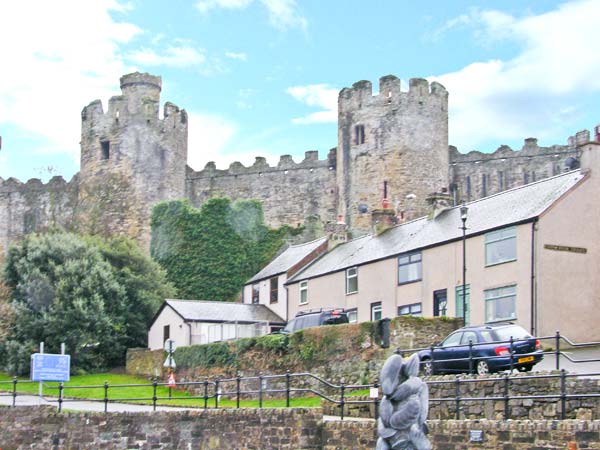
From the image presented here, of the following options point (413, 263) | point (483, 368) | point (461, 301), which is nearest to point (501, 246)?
point (461, 301)

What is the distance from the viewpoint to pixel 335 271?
39156mm

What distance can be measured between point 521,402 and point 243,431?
5.54 meters

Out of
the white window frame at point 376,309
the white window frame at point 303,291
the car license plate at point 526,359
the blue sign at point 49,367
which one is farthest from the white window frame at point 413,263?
the car license plate at point 526,359

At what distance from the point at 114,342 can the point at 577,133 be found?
27997 mm

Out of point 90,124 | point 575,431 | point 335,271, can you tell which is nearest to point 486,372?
point 575,431

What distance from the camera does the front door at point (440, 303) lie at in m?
33.9

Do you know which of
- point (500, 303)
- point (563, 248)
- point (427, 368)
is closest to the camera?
point (427, 368)

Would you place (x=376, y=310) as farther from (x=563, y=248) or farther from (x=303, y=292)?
(x=563, y=248)

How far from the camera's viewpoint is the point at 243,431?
22.9m

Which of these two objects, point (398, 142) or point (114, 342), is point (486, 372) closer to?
point (114, 342)

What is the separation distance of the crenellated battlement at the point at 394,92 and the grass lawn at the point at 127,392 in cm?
2208

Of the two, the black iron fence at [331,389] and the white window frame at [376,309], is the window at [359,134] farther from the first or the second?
the black iron fence at [331,389]

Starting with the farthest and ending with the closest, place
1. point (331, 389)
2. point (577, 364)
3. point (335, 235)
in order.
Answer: point (335, 235) → point (331, 389) → point (577, 364)

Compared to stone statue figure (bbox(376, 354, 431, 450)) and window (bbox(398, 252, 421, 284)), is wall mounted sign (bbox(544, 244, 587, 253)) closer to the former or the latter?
window (bbox(398, 252, 421, 284))
